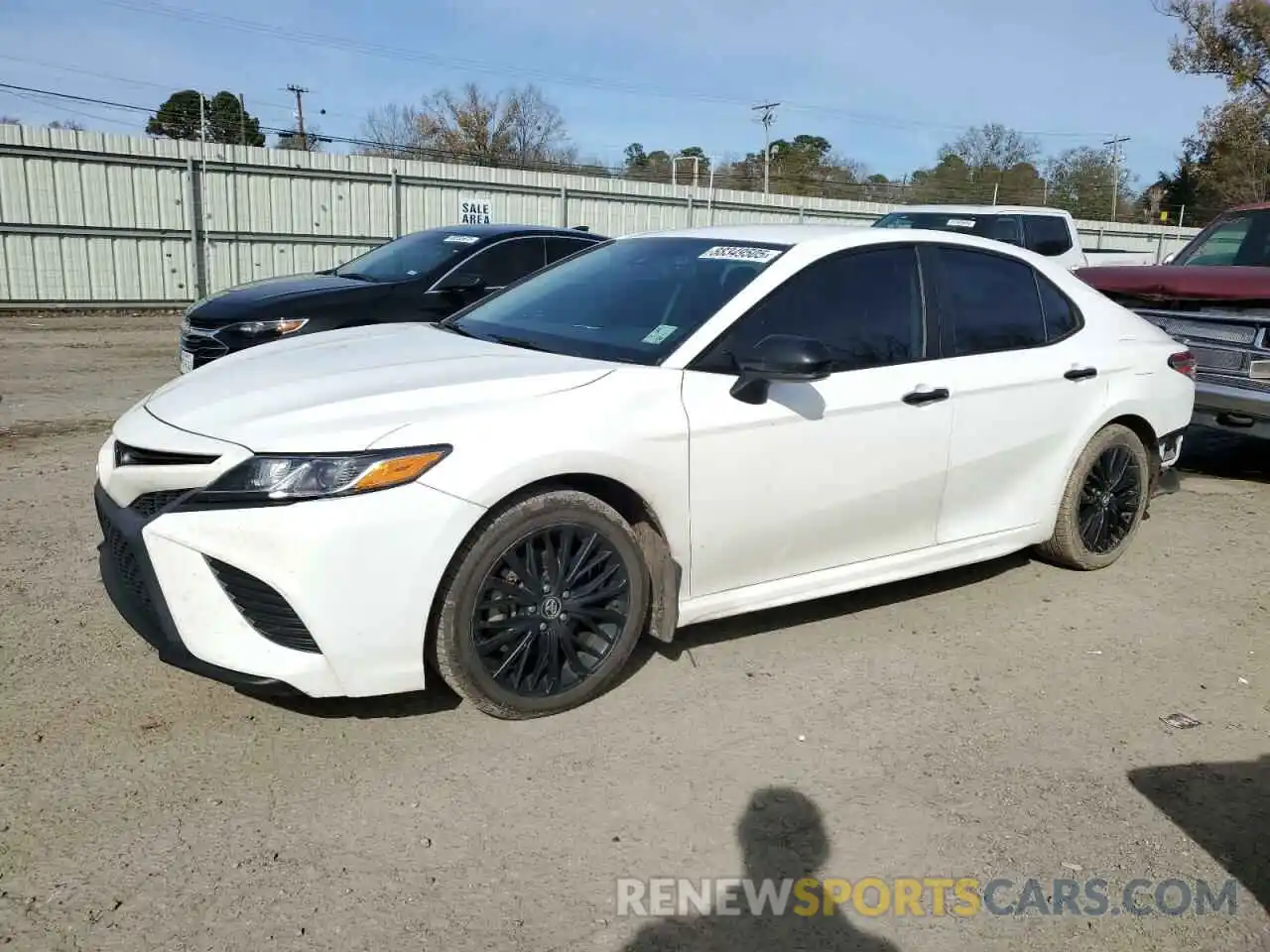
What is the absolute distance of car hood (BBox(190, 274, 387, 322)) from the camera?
7617 mm

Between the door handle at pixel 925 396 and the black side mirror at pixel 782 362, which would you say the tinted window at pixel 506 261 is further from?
the black side mirror at pixel 782 362

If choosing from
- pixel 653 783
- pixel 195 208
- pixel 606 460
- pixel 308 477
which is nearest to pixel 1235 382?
pixel 606 460

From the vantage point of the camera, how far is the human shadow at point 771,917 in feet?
8.20

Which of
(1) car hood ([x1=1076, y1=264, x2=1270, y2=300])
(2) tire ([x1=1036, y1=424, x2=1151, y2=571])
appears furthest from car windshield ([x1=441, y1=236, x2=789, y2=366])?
(1) car hood ([x1=1076, y1=264, x2=1270, y2=300])

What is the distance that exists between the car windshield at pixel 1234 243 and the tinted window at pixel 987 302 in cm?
447

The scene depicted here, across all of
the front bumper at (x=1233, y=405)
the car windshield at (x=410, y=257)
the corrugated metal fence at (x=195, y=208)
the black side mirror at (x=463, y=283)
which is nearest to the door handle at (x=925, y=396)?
the front bumper at (x=1233, y=405)

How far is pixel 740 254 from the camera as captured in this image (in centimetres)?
419

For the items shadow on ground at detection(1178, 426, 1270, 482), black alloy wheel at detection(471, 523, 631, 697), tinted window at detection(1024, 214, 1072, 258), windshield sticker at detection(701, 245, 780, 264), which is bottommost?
shadow on ground at detection(1178, 426, 1270, 482)

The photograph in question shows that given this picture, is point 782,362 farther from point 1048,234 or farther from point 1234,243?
point 1048,234

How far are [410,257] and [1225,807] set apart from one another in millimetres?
7406

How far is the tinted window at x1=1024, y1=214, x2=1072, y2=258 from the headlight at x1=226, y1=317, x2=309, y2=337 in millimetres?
8260

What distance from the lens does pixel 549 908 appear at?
259 centimetres

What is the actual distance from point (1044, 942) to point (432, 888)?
1.52 m

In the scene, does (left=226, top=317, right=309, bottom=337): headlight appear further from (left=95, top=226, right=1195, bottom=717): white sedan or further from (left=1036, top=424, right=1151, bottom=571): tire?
(left=1036, top=424, right=1151, bottom=571): tire
